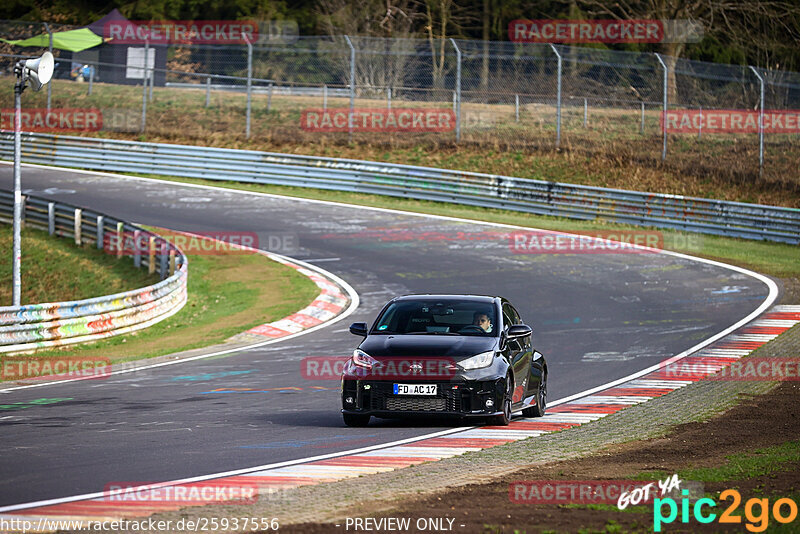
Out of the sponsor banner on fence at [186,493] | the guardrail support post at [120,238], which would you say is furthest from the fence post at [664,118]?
the sponsor banner on fence at [186,493]

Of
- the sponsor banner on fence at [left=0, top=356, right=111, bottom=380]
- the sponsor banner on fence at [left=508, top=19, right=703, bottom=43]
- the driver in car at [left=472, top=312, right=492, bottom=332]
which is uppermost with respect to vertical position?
the sponsor banner on fence at [left=508, top=19, right=703, bottom=43]

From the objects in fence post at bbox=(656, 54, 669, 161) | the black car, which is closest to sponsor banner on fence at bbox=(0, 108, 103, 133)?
fence post at bbox=(656, 54, 669, 161)

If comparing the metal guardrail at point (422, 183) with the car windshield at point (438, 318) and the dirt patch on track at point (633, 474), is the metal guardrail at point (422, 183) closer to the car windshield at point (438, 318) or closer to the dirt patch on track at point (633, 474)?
the dirt patch on track at point (633, 474)

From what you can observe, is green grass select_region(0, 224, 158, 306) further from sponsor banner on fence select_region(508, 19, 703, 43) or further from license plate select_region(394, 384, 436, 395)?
sponsor banner on fence select_region(508, 19, 703, 43)

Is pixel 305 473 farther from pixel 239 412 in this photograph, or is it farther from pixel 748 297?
pixel 748 297

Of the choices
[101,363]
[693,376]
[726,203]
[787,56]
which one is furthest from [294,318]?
[787,56]

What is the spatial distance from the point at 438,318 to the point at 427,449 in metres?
2.39

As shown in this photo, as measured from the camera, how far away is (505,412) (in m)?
11.4

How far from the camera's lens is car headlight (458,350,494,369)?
11117 millimetres

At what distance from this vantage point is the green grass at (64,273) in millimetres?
23844

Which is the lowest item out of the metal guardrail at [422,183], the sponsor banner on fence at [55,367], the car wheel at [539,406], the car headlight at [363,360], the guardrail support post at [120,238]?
the sponsor banner on fence at [55,367]

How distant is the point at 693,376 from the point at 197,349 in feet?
27.3

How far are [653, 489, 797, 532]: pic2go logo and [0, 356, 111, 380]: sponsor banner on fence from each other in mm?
10638

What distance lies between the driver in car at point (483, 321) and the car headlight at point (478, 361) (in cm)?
66
